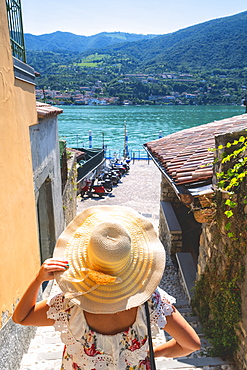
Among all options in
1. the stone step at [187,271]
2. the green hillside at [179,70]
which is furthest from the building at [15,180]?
the green hillside at [179,70]

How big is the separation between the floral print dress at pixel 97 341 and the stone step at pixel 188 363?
2.10 m

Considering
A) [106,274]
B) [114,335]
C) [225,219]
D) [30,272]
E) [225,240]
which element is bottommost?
[30,272]

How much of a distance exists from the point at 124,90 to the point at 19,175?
104562 millimetres

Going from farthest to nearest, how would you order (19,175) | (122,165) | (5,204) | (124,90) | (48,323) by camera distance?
(124,90) < (122,165) < (19,175) < (5,204) < (48,323)

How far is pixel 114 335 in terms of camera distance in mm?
1400

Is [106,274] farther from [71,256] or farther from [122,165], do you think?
[122,165]

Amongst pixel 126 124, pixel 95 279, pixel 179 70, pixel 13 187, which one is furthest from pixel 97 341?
pixel 179 70

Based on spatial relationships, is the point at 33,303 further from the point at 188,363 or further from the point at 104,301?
the point at 188,363

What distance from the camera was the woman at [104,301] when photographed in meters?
1.35

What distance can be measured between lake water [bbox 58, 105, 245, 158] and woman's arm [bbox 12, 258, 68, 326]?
3804 centimetres

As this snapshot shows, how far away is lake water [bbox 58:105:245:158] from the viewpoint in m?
46.7

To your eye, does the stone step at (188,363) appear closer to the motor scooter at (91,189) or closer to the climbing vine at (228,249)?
the climbing vine at (228,249)

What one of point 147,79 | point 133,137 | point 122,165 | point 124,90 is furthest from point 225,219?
point 147,79

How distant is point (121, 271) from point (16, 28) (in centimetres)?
329
